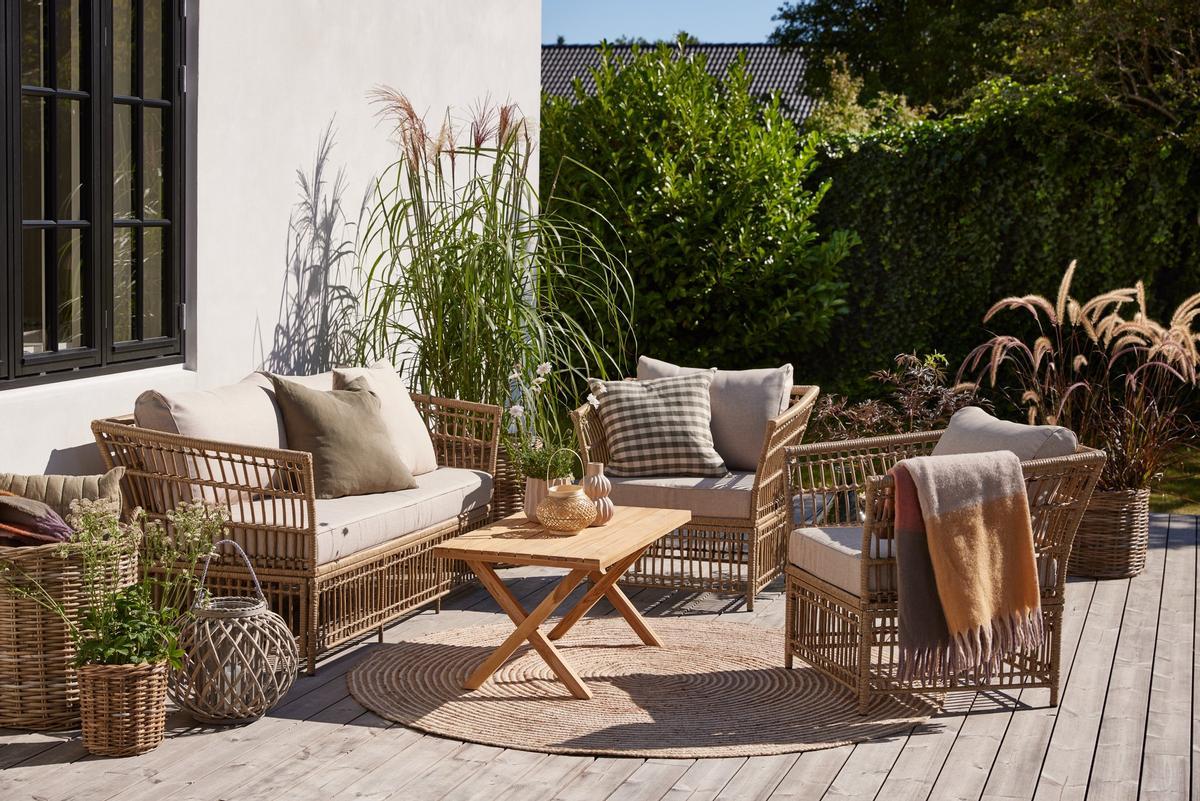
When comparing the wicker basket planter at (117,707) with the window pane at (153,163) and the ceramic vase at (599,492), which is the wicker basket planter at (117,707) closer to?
the ceramic vase at (599,492)

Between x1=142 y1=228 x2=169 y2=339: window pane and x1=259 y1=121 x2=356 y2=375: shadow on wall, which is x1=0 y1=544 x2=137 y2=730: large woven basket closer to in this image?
x1=142 y1=228 x2=169 y2=339: window pane

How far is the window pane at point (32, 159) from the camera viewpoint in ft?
13.4

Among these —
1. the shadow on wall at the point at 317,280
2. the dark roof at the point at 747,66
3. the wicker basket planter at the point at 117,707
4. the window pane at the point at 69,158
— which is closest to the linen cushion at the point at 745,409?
the shadow on wall at the point at 317,280

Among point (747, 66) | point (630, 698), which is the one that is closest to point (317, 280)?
point (630, 698)

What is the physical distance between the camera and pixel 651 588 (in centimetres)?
519

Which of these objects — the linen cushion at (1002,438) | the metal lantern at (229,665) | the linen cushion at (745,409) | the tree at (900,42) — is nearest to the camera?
the metal lantern at (229,665)

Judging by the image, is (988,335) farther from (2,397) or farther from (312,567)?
(2,397)

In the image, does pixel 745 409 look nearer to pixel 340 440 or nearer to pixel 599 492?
pixel 599 492

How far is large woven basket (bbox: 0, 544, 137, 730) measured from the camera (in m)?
3.42

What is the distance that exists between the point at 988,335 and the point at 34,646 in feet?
23.1

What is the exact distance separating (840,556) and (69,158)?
9.26 feet

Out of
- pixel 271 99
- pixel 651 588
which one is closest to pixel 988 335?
pixel 651 588

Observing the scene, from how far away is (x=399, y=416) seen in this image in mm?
4953

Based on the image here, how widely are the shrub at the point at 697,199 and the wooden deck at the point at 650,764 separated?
16.9 feet
